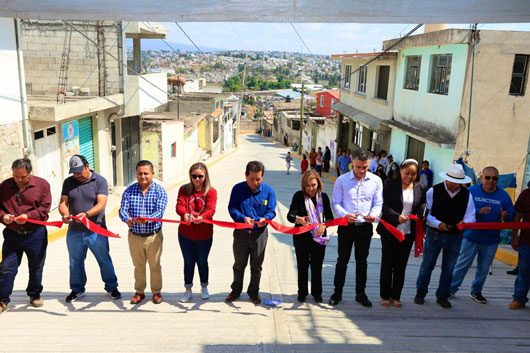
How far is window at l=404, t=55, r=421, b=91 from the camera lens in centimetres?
1605

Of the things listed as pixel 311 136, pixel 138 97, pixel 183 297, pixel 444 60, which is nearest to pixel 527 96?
pixel 444 60

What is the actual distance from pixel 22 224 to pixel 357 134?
20.5m

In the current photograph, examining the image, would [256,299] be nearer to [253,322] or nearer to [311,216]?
[253,322]

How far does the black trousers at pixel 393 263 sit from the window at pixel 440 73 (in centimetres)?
937

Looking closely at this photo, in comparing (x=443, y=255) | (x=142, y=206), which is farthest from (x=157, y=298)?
(x=443, y=255)

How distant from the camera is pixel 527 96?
41.0ft

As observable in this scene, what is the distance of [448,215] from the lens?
557cm

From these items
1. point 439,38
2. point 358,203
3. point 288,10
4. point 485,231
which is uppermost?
point 439,38

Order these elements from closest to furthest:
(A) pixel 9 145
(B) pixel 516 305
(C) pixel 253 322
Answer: (C) pixel 253 322
(B) pixel 516 305
(A) pixel 9 145

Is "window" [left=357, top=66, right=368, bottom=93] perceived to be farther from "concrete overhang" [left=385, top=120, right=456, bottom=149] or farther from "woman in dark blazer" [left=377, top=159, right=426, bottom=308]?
"woman in dark blazer" [left=377, top=159, right=426, bottom=308]

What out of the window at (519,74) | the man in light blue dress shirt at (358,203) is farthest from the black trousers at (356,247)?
the window at (519,74)

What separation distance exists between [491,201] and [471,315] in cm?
147

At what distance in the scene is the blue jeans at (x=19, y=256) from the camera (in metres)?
5.43

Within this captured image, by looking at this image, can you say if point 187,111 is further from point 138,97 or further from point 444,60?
point 444,60
